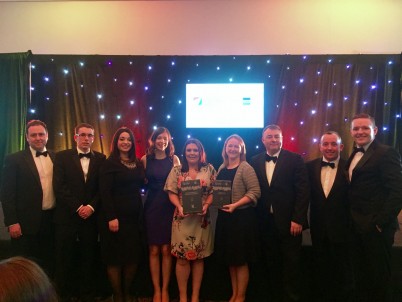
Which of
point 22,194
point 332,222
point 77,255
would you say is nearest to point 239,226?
point 332,222

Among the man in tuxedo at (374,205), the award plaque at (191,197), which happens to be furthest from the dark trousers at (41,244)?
the man in tuxedo at (374,205)

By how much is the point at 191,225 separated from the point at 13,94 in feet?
12.8

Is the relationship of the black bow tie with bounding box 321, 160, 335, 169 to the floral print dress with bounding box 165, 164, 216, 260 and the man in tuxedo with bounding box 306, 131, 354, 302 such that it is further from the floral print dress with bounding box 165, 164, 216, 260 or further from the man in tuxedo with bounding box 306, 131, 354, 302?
the floral print dress with bounding box 165, 164, 216, 260

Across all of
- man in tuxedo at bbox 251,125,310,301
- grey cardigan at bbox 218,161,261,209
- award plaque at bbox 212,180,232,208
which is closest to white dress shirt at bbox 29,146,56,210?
award plaque at bbox 212,180,232,208

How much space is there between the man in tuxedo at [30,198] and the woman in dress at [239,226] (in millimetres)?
1556

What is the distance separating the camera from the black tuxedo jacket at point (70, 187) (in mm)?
2645

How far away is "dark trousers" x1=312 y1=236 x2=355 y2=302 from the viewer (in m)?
2.60

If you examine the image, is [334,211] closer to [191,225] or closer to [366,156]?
[366,156]

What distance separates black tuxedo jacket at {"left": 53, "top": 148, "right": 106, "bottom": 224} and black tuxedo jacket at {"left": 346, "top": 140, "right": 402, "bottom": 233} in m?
2.21

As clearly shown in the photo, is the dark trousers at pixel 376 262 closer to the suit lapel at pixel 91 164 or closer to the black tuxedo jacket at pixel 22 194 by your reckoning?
the suit lapel at pixel 91 164

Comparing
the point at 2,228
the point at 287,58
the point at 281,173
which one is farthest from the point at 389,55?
the point at 2,228

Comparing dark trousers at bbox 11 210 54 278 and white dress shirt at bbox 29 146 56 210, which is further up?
white dress shirt at bbox 29 146 56 210

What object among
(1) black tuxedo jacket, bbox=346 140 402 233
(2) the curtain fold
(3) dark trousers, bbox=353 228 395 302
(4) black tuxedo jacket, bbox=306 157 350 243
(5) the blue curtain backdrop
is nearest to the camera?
(1) black tuxedo jacket, bbox=346 140 402 233

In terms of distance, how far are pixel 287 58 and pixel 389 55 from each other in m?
1.50
